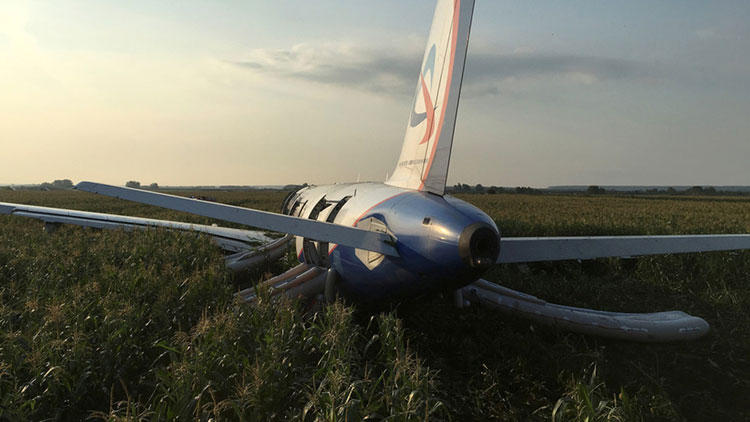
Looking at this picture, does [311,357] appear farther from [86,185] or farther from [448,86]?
[448,86]

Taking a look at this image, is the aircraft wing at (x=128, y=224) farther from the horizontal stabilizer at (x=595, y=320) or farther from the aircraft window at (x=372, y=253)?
the horizontal stabilizer at (x=595, y=320)

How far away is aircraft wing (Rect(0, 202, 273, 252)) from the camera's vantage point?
13.2 metres

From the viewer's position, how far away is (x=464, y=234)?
468 centimetres

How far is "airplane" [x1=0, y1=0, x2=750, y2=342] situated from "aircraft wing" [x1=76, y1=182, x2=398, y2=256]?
0.04 feet

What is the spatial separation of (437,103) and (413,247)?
2.57 metres

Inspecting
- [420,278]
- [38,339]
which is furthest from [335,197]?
[38,339]

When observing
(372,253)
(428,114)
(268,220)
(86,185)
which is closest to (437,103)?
(428,114)

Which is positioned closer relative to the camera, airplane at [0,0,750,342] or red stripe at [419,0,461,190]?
airplane at [0,0,750,342]

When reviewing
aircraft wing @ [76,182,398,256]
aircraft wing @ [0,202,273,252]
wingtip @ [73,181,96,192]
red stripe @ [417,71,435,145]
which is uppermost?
red stripe @ [417,71,435,145]

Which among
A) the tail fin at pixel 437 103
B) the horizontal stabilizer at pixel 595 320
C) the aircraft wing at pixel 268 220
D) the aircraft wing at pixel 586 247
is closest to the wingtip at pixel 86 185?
the aircraft wing at pixel 268 220

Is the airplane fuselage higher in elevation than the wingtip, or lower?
lower

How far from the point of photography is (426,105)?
709cm

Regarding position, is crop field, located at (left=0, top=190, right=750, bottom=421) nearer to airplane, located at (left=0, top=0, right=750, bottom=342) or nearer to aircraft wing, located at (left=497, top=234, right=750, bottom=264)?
airplane, located at (left=0, top=0, right=750, bottom=342)

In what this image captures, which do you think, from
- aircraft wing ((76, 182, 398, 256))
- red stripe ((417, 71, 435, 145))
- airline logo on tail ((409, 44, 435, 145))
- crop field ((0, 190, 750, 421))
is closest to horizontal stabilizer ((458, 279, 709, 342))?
crop field ((0, 190, 750, 421))
